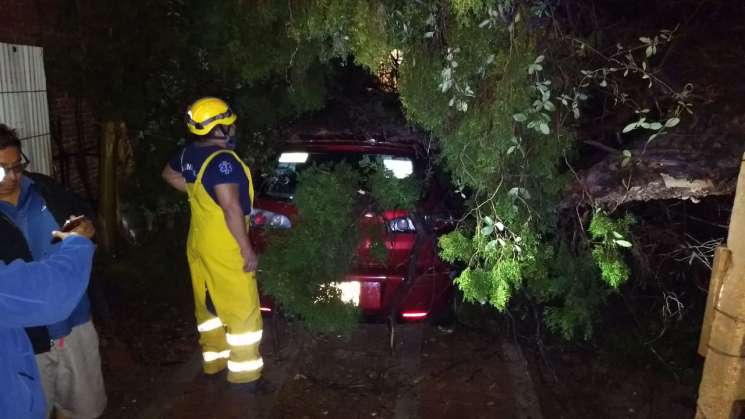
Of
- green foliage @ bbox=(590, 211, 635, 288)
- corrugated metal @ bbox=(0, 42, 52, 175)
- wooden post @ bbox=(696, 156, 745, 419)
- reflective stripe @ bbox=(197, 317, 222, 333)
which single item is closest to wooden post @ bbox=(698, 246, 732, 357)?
wooden post @ bbox=(696, 156, 745, 419)

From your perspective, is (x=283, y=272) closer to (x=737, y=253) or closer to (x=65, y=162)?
(x=737, y=253)

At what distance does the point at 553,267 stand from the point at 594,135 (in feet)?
3.39

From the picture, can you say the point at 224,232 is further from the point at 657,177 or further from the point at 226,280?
the point at 657,177

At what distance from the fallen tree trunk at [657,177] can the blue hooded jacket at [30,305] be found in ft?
8.54

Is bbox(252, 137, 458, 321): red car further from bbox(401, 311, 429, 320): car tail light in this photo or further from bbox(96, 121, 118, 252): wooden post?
bbox(96, 121, 118, 252): wooden post

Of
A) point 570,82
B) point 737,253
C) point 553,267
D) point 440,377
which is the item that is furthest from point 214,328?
point 737,253

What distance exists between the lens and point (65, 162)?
6.45 m

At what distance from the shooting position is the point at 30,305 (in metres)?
1.84

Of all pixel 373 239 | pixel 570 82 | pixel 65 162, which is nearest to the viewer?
pixel 570 82

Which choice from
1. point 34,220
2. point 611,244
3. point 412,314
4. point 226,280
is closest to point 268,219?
point 226,280

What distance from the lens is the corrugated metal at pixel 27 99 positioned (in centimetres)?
466

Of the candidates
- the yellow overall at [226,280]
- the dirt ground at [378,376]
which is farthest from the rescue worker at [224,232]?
the dirt ground at [378,376]

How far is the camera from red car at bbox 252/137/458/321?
4.22 meters

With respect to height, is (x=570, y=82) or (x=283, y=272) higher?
(x=570, y=82)
